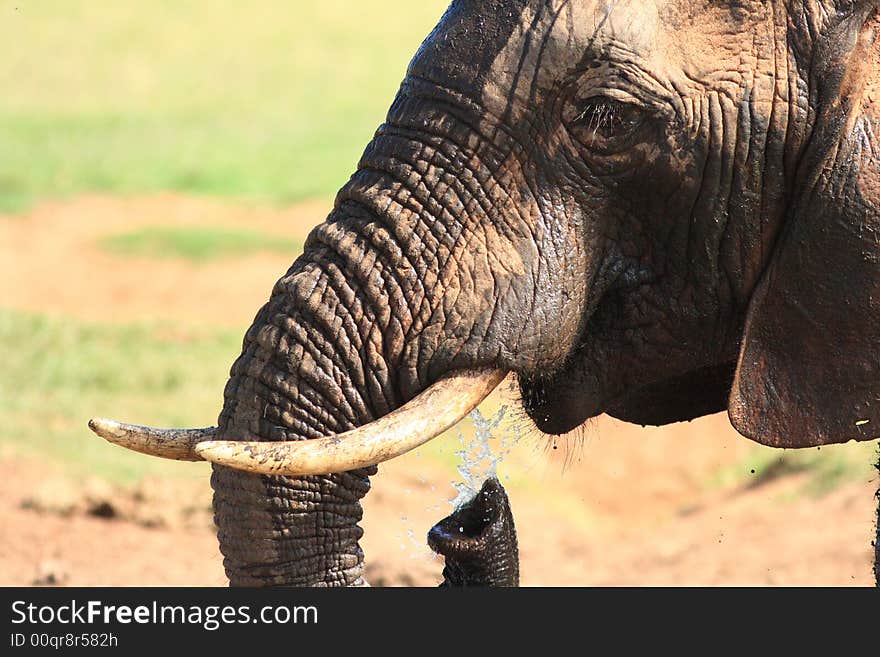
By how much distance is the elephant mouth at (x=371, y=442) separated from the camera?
10.9ft

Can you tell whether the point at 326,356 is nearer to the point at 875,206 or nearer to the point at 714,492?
the point at 875,206

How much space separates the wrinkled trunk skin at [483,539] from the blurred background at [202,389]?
0.65 ft

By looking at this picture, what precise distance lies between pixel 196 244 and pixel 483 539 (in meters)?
12.8

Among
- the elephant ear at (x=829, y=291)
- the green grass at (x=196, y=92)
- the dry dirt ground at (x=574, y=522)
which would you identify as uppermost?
the green grass at (x=196, y=92)

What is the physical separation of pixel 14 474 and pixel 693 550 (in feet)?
12.4

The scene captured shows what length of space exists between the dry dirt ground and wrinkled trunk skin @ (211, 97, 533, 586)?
2.15m

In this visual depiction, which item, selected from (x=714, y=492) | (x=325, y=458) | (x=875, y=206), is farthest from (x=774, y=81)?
(x=714, y=492)

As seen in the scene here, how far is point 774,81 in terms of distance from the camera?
3.64 metres

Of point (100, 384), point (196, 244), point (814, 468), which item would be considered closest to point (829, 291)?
point (814, 468)

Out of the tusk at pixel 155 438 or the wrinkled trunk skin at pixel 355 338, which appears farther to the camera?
the tusk at pixel 155 438

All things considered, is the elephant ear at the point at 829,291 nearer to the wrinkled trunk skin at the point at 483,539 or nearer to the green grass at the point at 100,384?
the wrinkled trunk skin at the point at 483,539

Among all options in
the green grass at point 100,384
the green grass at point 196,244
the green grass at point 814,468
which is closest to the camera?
the green grass at point 814,468

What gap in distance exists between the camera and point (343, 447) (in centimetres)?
334

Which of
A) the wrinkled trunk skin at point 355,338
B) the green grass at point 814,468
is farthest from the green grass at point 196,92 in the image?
the wrinkled trunk skin at point 355,338
